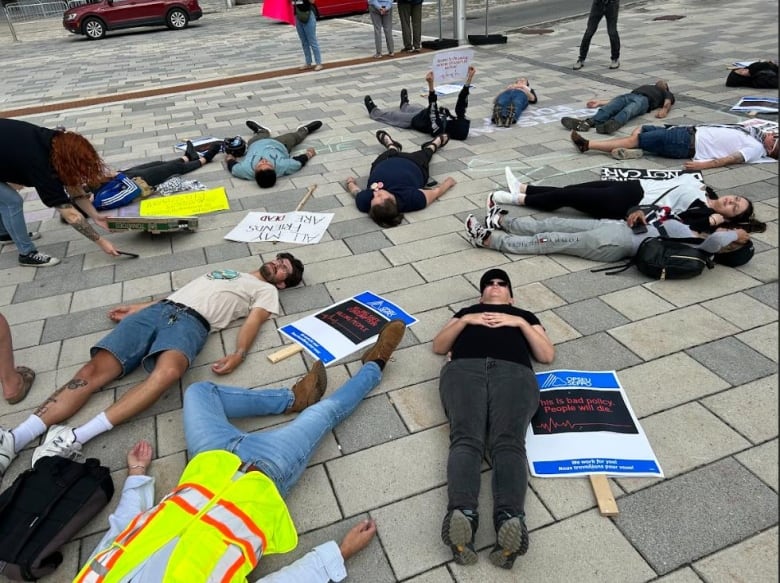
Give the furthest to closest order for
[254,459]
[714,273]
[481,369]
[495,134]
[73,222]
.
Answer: [495,134] < [73,222] < [714,273] < [481,369] < [254,459]

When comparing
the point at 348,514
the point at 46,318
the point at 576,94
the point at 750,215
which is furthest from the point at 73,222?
the point at 576,94

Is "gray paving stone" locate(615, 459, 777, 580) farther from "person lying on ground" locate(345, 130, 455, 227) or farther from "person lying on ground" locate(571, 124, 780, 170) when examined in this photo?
"person lying on ground" locate(571, 124, 780, 170)

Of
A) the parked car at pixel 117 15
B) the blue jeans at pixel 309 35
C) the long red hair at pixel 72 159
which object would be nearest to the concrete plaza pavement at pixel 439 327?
the long red hair at pixel 72 159

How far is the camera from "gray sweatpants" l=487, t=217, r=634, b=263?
14.2 feet

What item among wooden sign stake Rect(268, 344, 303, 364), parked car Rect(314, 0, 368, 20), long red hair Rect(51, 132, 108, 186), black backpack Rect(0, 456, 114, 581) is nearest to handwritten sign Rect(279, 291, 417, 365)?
wooden sign stake Rect(268, 344, 303, 364)

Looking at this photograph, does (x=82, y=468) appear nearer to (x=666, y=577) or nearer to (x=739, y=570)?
(x=666, y=577)

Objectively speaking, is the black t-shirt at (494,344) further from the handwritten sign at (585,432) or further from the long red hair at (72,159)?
the long red hair at (72,159)

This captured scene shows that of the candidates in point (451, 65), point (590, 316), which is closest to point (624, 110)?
point (451, 65)

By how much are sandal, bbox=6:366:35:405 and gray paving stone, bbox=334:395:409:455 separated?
6.51 ft

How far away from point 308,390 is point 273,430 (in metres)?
0.32

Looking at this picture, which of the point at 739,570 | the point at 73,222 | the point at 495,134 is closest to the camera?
the point at 739,570

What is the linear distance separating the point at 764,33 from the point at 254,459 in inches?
536

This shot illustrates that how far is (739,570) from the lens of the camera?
2.16 m

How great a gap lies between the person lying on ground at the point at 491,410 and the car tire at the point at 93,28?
21.8 m
